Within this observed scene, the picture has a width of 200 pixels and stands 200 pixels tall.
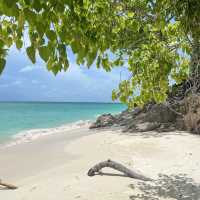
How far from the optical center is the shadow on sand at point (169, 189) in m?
7.69

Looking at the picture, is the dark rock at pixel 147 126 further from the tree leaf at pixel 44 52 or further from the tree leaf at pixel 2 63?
the tree leaf at pixel 2 63

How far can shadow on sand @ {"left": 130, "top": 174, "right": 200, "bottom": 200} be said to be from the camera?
7695mm

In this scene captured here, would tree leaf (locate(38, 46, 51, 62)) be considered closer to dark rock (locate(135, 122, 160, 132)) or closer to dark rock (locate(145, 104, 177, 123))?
dark rock (locate(135, 122, 160, 132))

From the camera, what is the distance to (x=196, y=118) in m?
17.6

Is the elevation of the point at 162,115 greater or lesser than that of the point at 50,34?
lesser

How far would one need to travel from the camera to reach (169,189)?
8211 millimetres

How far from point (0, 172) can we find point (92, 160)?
9.69ft

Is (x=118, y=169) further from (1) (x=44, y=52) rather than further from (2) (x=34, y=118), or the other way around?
(2) (x=34, y=118)

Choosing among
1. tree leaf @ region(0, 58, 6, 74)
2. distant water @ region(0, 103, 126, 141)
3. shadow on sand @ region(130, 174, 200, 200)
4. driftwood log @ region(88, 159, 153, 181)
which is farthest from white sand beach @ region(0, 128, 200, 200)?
distant water @ region(0, 103, 126, 141)

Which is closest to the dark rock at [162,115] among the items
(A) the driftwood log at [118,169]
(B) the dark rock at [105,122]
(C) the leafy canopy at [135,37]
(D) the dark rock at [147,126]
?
(D) the dark rock at [147,126]

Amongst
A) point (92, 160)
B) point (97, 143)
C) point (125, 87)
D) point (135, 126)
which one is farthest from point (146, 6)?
point (135, 126)

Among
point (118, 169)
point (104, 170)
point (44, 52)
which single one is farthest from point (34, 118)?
point (44, 52)

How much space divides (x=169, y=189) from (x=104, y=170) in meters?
2.23

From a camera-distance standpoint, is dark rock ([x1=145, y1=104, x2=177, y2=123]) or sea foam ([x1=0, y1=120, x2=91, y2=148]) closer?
dark rock ([x1=145, y1=104, x2=177, y2=123])
